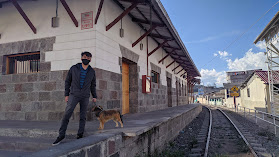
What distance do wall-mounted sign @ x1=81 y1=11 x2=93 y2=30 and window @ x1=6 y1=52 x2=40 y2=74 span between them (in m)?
1.82

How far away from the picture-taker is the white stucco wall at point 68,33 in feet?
17.3

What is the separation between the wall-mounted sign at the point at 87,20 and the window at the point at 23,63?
182 cm

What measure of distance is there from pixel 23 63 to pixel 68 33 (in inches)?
75.0

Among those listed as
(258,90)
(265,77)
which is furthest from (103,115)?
(258,90)

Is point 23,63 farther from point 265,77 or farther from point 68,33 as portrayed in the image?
point 265,77

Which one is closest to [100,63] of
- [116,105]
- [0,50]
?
[116,105]

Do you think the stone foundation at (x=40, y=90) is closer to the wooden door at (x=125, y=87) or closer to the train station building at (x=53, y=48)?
the train station building at (x=53, y=48)

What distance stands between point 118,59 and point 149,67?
3.19m

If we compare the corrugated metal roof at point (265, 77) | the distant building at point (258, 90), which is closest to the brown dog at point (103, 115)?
the distant building at point (258, 90)

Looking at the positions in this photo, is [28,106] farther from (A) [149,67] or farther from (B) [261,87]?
(B) [261,87]

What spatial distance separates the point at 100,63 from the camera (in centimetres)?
530

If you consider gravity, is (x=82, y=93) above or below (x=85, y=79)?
below

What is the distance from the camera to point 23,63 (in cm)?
595

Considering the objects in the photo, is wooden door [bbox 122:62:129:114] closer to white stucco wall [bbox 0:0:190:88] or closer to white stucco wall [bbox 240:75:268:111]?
white stucco wall [bbox 0:0:190:88]
